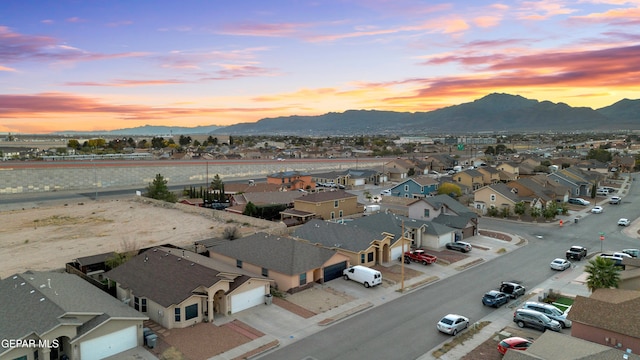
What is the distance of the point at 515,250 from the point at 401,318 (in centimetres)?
1961

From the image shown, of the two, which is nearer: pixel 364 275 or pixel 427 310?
pixel 427 310

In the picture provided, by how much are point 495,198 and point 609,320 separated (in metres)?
37.6

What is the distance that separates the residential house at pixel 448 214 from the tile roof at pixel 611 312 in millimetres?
18491

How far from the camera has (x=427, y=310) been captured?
85.6 ft

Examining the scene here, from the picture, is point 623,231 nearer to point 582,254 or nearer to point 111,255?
point 582,254

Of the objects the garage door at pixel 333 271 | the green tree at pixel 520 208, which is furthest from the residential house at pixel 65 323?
the green tree at pixel 520 208

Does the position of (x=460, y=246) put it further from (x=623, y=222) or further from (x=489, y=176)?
(x=489, y=176)

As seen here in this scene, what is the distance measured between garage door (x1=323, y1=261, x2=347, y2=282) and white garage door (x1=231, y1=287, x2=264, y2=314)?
564 cm

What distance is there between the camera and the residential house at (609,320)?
18891mm

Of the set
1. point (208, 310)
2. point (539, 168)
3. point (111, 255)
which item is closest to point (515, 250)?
point (208, 310)

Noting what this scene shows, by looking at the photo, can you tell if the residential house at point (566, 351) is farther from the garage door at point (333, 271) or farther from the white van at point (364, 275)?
the garage door at point (333, 271)

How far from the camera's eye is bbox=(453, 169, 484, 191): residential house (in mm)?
73625

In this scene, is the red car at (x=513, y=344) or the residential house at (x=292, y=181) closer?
the red car at (x=513, y=344)

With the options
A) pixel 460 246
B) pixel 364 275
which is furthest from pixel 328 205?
pixel 364 275
